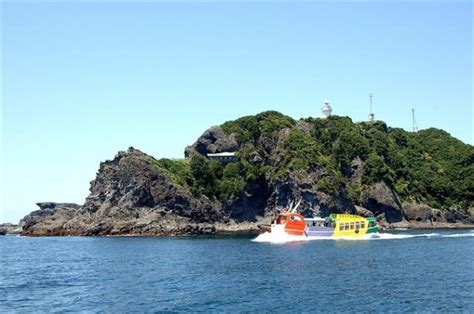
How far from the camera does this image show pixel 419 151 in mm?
174375

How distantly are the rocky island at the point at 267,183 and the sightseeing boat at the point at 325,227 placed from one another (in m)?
26.6

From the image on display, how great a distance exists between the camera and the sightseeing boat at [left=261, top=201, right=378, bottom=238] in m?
98.9

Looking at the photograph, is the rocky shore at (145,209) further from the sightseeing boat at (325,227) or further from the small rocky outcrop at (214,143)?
the sightseeing boat at (325,227)

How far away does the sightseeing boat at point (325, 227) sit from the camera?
9888cm

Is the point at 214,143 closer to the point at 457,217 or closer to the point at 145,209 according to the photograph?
the point at 145,209

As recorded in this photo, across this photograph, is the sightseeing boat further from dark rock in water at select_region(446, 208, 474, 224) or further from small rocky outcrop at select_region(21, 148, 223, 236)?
dark rock in water at select_region(446, 208, 474, 224)

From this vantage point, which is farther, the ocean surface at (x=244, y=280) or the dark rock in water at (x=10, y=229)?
the dark rock in water at (x=10, y=229)

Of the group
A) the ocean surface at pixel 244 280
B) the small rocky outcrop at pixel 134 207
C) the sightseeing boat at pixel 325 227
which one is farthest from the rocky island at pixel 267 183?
the ocean surface at pixel 244 280

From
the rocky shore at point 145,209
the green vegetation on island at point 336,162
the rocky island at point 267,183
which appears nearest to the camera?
the rocky shore at point 145,209

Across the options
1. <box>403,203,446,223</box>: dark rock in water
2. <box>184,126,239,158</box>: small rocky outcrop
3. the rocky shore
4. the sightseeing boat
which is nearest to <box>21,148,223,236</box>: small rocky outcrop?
the rocky shore

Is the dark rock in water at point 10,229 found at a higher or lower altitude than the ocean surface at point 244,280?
higher

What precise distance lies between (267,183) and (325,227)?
127ft

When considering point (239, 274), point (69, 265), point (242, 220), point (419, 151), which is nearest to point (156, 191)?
point (242, 220)

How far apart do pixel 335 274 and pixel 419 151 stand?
5294 inches
